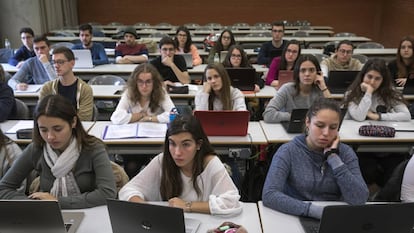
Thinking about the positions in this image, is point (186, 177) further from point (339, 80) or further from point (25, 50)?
point (25, 50)

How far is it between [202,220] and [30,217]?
2.37 feet

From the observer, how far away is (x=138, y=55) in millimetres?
5625

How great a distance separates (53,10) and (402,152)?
8318 millimetres

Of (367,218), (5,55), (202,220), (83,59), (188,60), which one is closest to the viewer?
(367,218)

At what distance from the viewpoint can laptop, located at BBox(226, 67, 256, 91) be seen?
13.0 ft

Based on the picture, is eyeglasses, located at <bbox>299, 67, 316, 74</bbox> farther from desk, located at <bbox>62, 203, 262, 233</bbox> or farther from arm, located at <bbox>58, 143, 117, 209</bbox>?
arm, located at <bbox>58, 143, 117, 209</bbox>

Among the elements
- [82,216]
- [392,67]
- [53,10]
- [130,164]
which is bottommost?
[130,164]

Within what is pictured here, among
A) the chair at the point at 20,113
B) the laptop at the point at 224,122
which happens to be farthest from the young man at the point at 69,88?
the laptop at the point at 224,122

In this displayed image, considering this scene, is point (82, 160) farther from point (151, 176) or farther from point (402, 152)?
point (402, 152)

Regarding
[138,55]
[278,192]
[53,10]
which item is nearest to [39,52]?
[138,55]

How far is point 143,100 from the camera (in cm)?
319

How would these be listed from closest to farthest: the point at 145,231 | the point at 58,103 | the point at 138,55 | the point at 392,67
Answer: the point at 145,231
the point at 58,103
the point at 392,67
the point at 138,55

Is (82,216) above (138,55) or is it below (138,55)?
below

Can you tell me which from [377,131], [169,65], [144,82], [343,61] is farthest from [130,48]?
[377,131]
